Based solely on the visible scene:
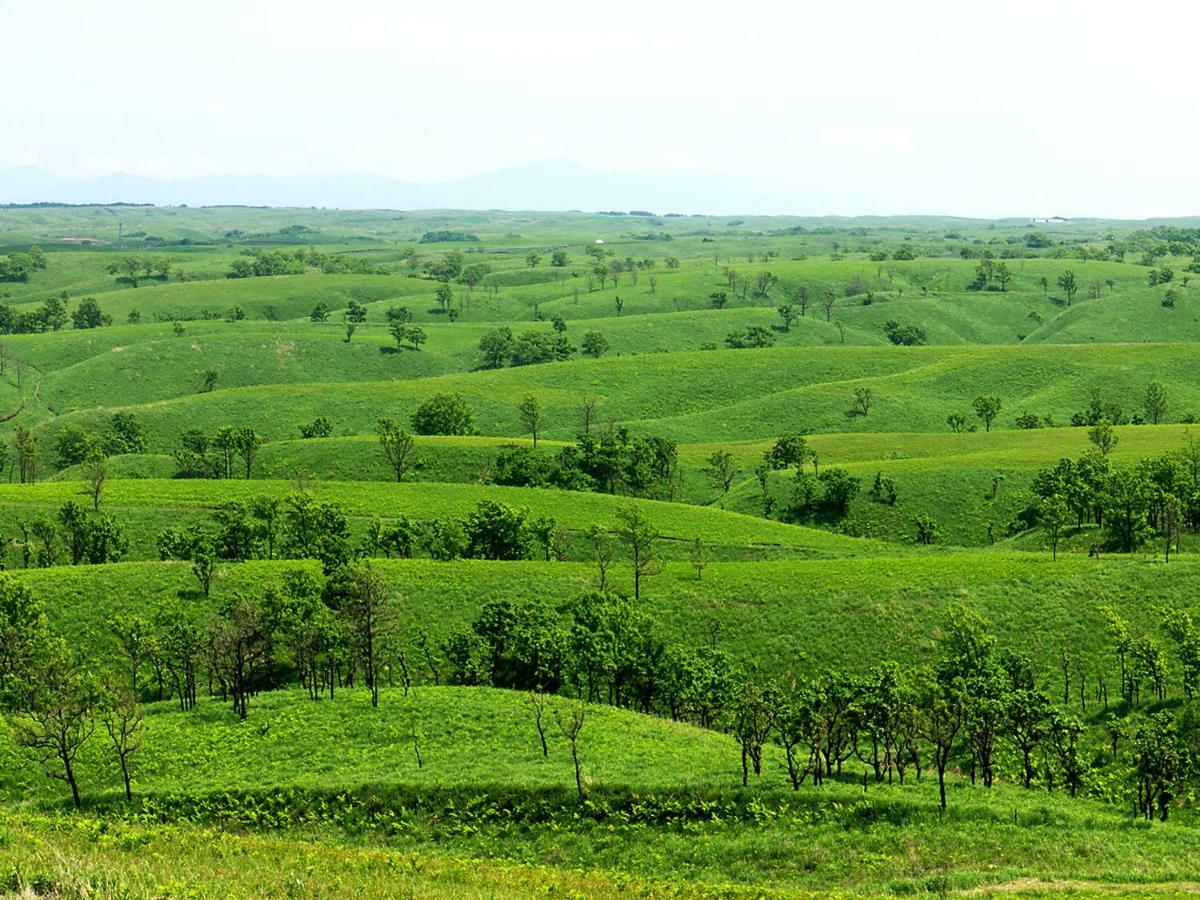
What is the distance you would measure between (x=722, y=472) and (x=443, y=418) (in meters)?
56.3

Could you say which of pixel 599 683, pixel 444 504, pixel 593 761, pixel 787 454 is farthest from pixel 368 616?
pixel 787 454

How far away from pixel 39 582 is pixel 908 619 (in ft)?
268

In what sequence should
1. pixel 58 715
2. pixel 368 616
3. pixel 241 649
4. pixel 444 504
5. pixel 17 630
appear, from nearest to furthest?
pixel 58 715
pixel 241 649
pixel 368 616
pixel 17 630
pixel 444 504

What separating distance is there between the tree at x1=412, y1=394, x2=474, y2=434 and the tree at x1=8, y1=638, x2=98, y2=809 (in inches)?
4597

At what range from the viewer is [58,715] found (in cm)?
5825

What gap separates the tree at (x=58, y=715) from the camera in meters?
58.3

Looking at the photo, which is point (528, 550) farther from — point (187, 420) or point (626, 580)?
point (187, 420)

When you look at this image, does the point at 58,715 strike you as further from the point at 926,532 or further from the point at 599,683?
the point at 926,532

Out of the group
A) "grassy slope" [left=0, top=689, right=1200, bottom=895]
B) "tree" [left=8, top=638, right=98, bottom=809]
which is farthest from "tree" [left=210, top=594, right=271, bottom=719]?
"tree" [left=8, top=638, right=98, bottom=809]

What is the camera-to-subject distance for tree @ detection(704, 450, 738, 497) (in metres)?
156

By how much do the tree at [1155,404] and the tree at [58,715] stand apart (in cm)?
18049

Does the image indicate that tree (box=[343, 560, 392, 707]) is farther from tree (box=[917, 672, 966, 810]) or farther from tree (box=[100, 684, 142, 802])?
tree (box=[917, 672, 966, 810])

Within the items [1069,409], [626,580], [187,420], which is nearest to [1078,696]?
[626,580]

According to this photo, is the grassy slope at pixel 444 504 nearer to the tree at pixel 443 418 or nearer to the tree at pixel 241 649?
the tree at pixel 443 418
